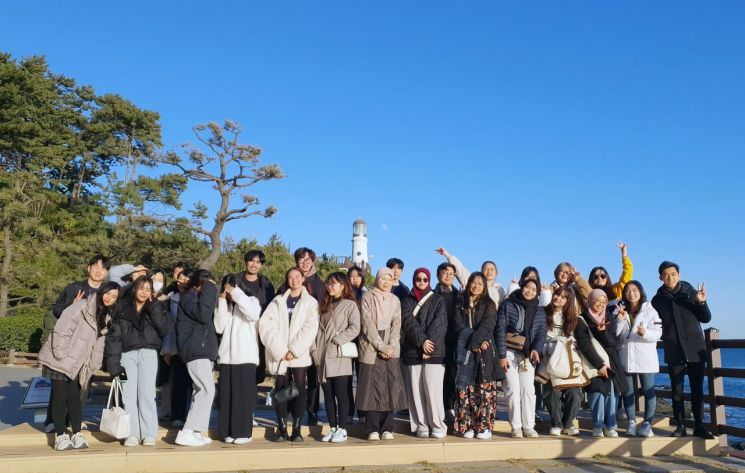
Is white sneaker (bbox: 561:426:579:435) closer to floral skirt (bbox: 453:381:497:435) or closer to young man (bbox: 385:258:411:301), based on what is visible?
floral skirt (bbox: 453:381:497:435)

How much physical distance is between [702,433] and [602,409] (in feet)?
3.66

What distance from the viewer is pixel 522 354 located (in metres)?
6.51

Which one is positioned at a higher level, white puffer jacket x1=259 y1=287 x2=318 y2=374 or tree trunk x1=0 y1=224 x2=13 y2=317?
tree trunk x1=0 y1=224 x2=13 y2=317

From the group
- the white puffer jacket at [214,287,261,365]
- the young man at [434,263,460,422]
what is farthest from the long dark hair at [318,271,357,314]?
the young man at [434,263,460,422]

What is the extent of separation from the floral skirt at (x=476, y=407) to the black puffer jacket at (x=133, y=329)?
314 centimetres

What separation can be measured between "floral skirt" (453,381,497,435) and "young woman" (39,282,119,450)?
3650 mm

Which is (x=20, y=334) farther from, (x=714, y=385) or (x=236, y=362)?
(x=714, y=385)

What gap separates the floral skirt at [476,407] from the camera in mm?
6289

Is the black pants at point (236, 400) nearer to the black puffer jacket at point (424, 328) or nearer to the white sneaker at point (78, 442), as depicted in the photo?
the white sneaker at point (78, 442)

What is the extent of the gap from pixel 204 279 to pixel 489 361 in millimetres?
3050

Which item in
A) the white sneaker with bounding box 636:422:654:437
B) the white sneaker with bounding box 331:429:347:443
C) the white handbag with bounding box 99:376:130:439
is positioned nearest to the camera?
the white handbag with bounding box 99:376:130:439

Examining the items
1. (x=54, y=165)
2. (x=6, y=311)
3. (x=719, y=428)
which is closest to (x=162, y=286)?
(x=719, y=428)

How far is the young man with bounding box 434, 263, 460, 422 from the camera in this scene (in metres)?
6.53

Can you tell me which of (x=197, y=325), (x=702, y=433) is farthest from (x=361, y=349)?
(x=702, y=433)
